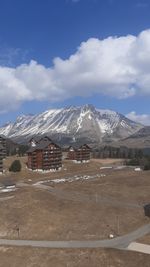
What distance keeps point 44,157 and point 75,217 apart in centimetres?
7887

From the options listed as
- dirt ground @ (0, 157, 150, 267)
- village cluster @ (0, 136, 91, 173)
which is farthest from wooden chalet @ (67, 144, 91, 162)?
dirt ground @ (0, 157, 150, 267)

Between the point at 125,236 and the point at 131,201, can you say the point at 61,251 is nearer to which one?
the point at 125,236

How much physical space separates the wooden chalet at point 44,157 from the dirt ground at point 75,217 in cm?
3584

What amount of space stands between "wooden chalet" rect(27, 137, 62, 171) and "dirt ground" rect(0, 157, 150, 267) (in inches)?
1411

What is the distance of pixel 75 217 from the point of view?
86938mm

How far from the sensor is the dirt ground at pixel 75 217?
66812 millimetres

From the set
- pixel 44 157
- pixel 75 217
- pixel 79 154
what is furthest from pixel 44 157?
pixel 75 217

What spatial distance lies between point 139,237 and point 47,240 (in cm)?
1709

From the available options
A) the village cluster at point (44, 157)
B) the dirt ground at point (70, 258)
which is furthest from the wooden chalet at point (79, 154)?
the dirt ground at point (70, 258)

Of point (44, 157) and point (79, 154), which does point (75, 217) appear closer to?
point (44, 157)

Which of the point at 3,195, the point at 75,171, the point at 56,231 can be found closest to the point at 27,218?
the point at 56,231

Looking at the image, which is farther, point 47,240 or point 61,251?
point 47,240

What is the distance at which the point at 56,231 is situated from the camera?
259ft

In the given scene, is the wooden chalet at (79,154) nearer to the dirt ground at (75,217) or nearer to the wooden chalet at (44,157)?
the wooden chalet at (44,157)
